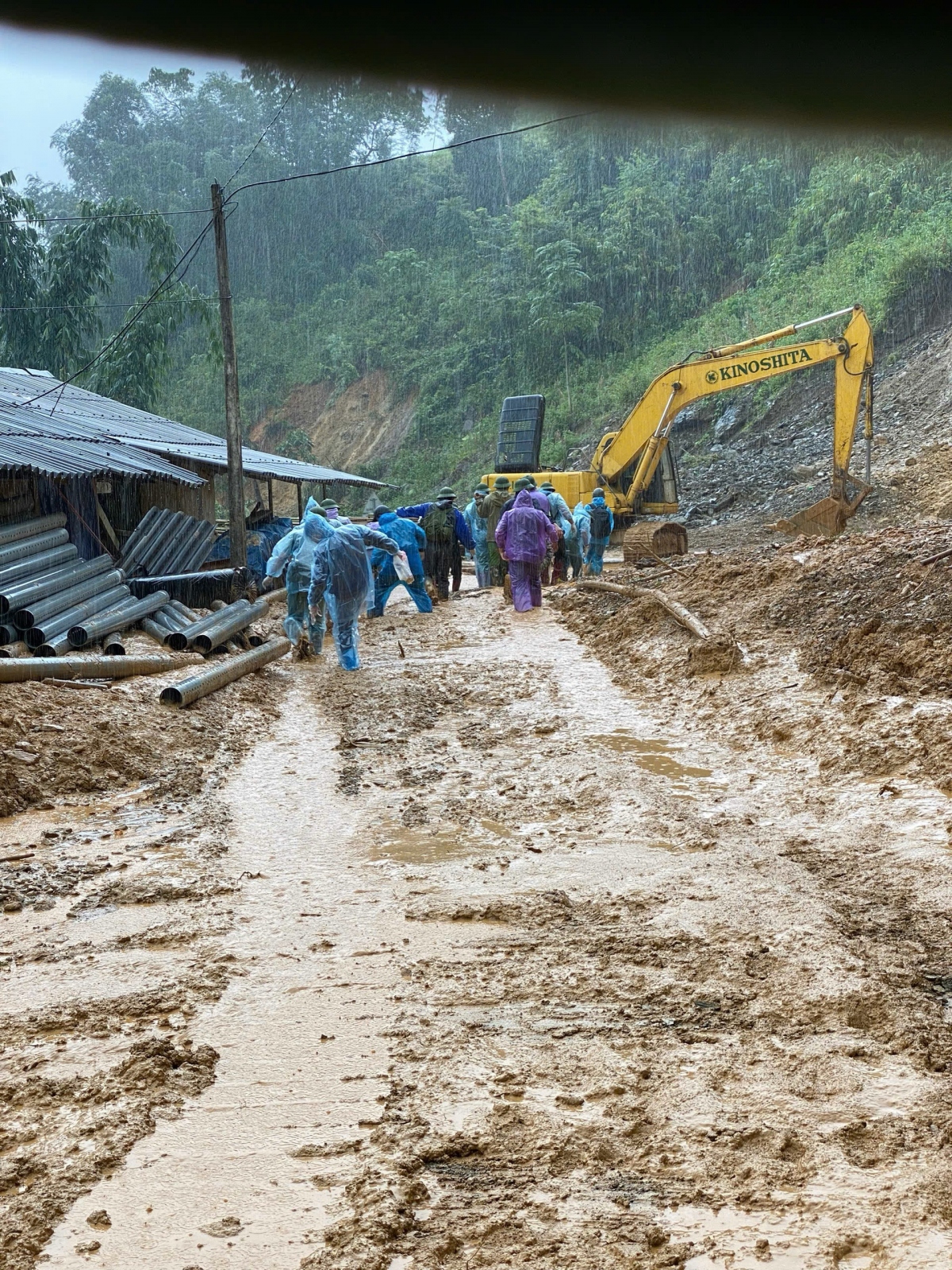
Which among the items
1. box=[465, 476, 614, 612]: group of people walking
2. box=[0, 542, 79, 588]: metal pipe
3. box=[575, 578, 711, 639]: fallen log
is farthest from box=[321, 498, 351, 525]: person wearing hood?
box=[575, 578, 711, 639]: fallen log

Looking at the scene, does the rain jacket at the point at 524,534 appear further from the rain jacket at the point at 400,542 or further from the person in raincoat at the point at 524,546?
the rain jacket at the point at 400,542

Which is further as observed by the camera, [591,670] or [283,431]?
[283,431]

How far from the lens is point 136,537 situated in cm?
1698

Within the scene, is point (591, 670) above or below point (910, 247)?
below

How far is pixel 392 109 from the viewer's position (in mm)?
1495

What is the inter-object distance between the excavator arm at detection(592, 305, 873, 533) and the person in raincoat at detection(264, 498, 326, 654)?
9101 mm

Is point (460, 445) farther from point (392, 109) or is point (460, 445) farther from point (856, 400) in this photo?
point (392, 109)

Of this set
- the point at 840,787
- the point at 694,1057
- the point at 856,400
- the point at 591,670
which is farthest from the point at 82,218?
the point at 694,1057

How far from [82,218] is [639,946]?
36.0 m

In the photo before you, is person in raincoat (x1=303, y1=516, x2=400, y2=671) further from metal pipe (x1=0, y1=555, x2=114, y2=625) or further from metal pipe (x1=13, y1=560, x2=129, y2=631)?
metal pipe (x1=0, y1=555, x2=114, y2=625)

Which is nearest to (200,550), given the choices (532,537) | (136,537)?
(136,537)

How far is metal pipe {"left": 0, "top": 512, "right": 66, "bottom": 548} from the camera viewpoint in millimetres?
13414

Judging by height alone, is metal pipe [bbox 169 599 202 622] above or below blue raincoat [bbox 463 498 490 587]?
below

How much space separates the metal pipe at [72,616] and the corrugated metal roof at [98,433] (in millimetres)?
1556
